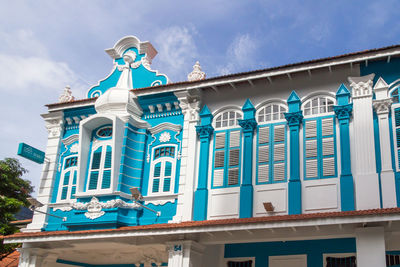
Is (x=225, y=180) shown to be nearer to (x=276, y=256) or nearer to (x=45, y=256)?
(x=276, y=256)

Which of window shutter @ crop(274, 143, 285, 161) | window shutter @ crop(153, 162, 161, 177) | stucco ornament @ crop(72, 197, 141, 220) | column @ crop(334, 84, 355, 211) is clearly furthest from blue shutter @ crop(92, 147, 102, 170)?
column @ crop(334, 84, 355, 211)

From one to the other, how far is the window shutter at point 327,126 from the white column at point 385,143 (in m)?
1.31

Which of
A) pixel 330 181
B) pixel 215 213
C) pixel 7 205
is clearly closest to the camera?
pixel 330 181

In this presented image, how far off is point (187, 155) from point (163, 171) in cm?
104

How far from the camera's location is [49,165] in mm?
18359

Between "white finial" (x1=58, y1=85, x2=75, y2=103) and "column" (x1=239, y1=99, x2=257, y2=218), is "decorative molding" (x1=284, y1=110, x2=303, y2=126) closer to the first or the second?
"column" (x1=239, y1=99, x2=257, y2=218)

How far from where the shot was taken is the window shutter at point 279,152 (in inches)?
590

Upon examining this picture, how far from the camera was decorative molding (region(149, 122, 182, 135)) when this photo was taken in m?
17.0

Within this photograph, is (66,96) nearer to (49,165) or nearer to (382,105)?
(49,165)

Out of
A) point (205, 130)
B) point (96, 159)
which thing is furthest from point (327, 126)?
point (96, 159)

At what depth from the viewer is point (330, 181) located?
46.1ft

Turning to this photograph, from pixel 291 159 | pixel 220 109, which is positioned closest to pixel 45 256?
pixel 220 109

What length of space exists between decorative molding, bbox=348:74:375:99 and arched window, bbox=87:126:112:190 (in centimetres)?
812

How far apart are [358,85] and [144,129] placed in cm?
717
